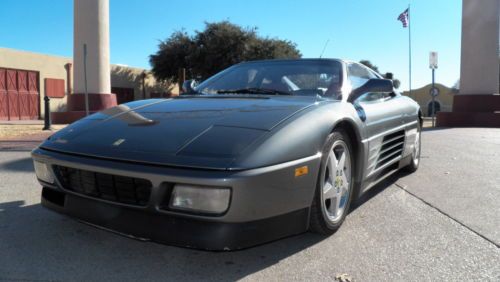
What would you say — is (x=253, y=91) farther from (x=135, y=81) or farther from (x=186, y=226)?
(x=135, y=81)

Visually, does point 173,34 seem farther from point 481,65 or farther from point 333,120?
point 333,120

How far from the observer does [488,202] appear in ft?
13.1

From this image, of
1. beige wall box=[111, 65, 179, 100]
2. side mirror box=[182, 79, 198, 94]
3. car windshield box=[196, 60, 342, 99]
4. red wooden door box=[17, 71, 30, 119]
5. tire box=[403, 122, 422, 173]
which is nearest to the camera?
car windshield box=[196, 60, 342, 99]

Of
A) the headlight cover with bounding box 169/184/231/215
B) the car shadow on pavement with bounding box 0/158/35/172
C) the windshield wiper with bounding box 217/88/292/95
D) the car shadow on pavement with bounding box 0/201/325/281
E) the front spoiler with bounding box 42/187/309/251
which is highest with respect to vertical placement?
the windshield wiper with bounding box 217/88/292/95

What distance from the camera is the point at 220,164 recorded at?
220 centimetres

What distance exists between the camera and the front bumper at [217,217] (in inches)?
85.6

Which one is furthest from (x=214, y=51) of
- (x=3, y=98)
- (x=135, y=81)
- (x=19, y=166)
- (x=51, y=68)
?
(x=19, y=166)

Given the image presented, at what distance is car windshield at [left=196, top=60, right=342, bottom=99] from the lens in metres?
3.60

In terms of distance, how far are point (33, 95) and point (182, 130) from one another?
976 inches

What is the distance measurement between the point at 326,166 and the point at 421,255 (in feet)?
2.64

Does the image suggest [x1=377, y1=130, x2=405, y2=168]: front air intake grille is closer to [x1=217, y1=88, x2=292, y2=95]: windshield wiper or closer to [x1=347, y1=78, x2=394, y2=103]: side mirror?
[x1=347, y1=78, x2=394, y2=103]: side mirror

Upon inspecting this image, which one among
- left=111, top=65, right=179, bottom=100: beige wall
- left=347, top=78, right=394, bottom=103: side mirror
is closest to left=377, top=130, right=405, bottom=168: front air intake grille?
left=347, top=78, right=394, bottom=103: side mirror

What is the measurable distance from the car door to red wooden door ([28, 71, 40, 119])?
23.6m

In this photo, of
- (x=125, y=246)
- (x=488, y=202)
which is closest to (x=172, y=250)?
(x=125, y=246)
